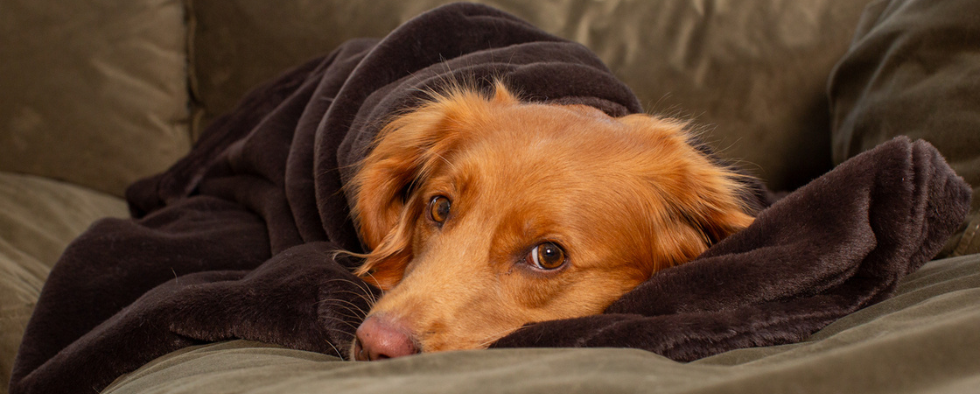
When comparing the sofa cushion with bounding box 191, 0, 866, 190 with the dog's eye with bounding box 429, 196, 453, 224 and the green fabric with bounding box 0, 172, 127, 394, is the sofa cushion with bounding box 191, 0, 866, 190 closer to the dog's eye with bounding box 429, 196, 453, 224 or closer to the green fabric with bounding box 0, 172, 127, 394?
the green fabric with bounding box 0, 172, 127, 394

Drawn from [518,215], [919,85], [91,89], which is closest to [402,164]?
[518,215]

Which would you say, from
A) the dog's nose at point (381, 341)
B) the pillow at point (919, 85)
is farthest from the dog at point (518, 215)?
the pillow at point (919, 85)

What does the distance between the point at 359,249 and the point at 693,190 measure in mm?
957

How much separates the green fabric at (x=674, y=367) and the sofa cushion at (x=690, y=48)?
1.69 meters

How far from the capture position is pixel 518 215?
1.40 metres

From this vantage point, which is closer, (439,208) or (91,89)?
(439,208)

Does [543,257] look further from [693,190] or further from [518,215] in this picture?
[693,190]

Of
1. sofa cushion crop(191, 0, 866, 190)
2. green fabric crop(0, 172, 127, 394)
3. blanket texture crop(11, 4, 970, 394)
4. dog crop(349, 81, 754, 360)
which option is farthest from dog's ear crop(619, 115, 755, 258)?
green fabric crop(0, 172, 127, 394)

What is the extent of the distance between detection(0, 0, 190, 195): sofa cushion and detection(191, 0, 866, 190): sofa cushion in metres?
0.21

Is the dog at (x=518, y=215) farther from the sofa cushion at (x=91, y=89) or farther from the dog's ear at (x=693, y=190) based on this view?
the sofa cushion at (x=91, y=89)

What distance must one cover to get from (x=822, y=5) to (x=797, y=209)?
200 cm

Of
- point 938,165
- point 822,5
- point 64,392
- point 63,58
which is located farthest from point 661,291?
point 63,58

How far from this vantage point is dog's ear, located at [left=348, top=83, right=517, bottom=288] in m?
1.72

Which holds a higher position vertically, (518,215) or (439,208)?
(518,215)
